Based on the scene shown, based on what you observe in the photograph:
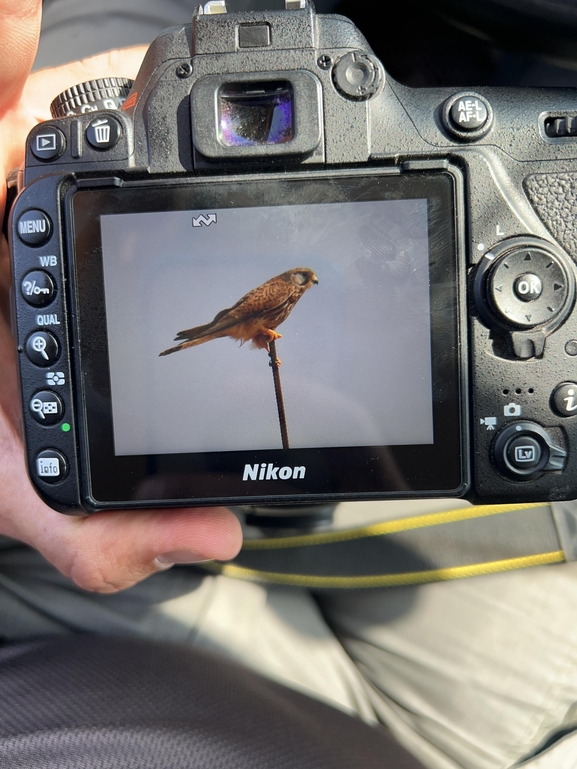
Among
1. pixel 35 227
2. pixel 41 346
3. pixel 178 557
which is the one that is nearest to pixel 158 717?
pixel 178 557

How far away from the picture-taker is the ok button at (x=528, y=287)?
599 millimetres

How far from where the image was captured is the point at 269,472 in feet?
2.11

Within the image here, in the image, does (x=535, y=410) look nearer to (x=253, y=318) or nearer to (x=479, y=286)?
(x=479, y=286)

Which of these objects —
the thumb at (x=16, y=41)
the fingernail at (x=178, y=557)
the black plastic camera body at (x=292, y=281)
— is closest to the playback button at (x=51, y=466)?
the black plastic camera body at (x=292, y=281)

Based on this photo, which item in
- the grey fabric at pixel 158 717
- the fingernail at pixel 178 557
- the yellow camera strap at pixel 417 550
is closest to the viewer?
the grey fabric at pixel 158 717

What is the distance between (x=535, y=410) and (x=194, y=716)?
475 millimetres

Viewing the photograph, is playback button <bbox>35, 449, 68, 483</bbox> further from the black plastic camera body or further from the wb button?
the wb button

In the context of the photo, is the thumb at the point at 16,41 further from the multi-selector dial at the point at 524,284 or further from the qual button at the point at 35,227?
the multi-selector dial at the point at 524,284

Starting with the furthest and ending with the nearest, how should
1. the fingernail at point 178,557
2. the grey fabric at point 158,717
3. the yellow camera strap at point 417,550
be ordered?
the yellow camera strap at point 417,550
the fingernail at point 178,557
the grey fabric at point 158,717

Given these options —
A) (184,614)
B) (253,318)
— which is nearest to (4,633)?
(184,614)

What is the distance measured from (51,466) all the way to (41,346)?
0.41 feet

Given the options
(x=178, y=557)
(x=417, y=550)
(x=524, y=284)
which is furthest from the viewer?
(x=417, y=550)

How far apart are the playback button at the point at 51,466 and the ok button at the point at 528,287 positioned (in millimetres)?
495

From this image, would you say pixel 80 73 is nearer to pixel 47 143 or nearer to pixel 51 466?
pixel 47 143
